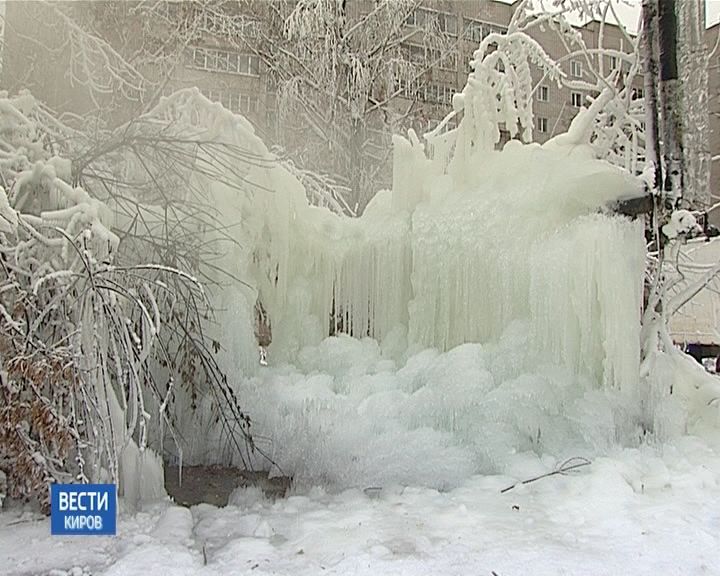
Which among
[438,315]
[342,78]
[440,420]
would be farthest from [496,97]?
[342,78]

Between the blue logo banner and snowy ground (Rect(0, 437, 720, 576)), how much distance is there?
73mm

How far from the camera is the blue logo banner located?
10.2 ft

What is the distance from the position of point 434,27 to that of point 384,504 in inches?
357

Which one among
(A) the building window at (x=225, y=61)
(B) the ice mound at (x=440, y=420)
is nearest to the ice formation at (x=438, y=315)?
(B) the ice mound at (x=440, y=420)

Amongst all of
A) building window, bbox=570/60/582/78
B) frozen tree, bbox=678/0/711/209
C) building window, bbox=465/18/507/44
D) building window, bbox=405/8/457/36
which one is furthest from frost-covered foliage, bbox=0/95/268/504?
building window, bbox=465/18/507/44

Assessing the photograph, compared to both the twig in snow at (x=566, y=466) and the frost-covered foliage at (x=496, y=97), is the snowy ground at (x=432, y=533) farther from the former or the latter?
the frost-covered foliage at (x=496, y=97)

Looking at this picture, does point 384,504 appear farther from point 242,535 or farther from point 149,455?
point 149,455

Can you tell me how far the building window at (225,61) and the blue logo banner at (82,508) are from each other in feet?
18.8

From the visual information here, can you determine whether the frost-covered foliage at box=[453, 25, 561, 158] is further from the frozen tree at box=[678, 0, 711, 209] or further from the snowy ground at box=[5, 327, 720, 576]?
the snowy ground at box=[5, 327, 720, 576]

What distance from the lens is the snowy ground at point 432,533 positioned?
9.24 feet

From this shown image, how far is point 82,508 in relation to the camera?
3156 mm

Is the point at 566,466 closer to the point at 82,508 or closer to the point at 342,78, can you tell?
the point at 82,508

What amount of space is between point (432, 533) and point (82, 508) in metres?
1.65

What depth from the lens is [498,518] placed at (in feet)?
11.1
